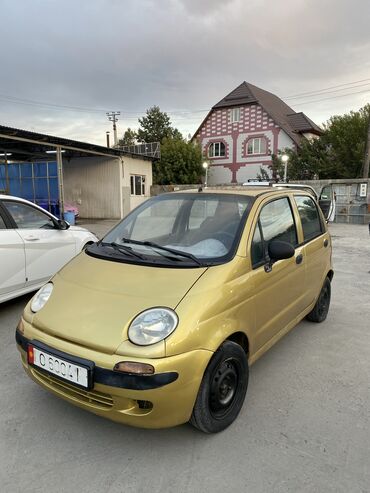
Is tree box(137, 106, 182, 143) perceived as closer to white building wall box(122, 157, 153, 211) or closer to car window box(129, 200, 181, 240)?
white building wall box(122, 157, 153, 211)

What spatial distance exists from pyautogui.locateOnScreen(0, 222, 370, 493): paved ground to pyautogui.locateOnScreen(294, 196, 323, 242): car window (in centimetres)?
133

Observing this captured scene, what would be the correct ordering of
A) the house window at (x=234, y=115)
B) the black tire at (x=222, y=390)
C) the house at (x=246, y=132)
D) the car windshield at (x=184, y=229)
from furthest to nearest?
the house window at (x=234, y=115) < the house at (x=246, y=132) < the car windshield at (x=184, y=229) < the black tire at (x=222, y=390)

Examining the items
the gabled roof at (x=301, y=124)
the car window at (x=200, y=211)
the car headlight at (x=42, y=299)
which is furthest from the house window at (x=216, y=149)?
the car headlight at (x=42, y=299)

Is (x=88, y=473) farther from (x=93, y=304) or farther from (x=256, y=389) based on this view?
(x=256, y=389)

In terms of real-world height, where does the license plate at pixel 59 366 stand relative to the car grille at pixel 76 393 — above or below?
above

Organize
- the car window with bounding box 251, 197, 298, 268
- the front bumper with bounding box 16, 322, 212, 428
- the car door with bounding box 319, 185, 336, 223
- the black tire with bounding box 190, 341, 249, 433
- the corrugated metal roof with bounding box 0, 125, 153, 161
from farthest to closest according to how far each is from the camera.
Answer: the car door with bounding box 319, 185, 336, 223 → the corrugated metal roof with bounding box 0, 125, 153, 161 → the car window with bounding box 251, 197, 298, 268 → the black tire with bounding box 190, 341, 249, 433 → the front bumper with bounding box 16, 322, 212, 428

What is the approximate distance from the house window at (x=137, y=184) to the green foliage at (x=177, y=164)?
898 cm

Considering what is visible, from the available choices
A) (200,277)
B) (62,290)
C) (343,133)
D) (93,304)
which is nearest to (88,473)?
(93,304)

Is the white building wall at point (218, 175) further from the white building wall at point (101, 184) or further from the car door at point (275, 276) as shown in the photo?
the car door at point (275, 276)

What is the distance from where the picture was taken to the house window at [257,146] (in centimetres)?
3294

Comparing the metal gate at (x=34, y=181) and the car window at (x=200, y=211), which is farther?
the metal gate at (x=34, y=181)

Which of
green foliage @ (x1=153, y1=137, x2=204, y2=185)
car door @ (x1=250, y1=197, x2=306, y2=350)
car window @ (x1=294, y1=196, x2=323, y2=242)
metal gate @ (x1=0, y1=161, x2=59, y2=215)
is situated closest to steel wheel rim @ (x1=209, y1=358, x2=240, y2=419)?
car door @ (x1=250, y1=197, x2=306, y2=350)

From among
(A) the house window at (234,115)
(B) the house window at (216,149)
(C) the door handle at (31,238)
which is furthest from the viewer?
(B) the house window at (216,149)

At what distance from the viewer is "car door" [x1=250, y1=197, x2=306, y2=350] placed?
2748mm
